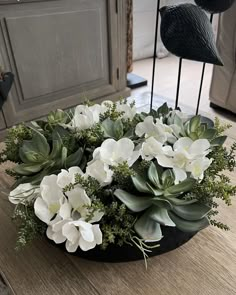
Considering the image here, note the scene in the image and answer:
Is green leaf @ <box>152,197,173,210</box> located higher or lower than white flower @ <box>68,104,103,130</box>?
lower

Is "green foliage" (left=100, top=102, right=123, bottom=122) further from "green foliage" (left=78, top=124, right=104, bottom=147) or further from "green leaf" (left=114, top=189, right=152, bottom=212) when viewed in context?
"green leaf" (left=114, top=189, right=152, bottom=212)

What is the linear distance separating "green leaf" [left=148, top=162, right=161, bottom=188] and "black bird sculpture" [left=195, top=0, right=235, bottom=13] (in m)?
0.36

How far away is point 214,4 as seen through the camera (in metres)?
0.57

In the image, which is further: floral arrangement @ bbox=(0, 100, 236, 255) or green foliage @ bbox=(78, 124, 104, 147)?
green foliage @ bbox=(78, 124, 104, 147)

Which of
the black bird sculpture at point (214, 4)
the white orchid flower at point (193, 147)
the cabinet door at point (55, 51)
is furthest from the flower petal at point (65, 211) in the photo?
the cabinet door at point (55, 51)

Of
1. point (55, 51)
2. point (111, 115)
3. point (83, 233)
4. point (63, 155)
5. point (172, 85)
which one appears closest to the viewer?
point (83, 233)

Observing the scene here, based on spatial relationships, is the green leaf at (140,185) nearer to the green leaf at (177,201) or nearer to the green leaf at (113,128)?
the green leaf at (177,201)

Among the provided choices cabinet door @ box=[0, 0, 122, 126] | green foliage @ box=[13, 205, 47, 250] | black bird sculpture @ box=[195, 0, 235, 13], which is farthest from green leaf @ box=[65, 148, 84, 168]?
cabinet door @ box=[0, 0, 122, 126]

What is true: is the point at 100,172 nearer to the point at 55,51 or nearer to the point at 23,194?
the point at 23,194

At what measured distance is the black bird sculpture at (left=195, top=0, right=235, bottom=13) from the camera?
0.57 m

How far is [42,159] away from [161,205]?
238 mm

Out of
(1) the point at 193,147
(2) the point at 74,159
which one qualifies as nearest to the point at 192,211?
(1) the point at 193,147

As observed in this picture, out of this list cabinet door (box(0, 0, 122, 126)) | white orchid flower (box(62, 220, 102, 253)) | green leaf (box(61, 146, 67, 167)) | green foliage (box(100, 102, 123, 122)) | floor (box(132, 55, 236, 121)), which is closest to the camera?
white orchid flower (box(62, 220, 102, 253))

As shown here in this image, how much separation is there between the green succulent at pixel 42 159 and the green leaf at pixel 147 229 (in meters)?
0.16
